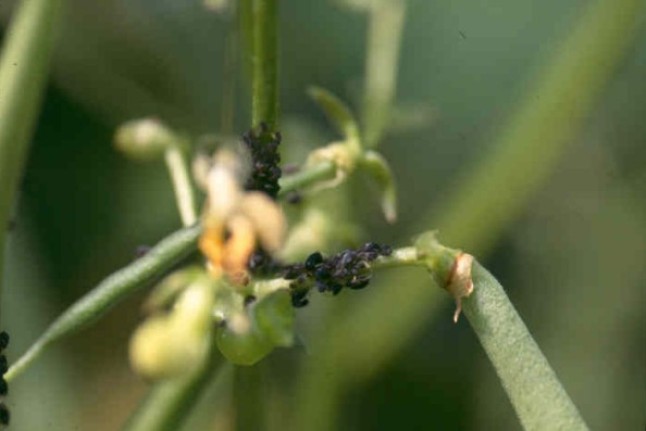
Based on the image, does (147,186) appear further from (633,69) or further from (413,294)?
(633,69)

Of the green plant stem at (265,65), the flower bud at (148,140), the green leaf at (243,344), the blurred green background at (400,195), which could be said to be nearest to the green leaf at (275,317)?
the green leaf at (243,344)

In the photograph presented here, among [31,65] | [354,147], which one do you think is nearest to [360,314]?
[354,147]

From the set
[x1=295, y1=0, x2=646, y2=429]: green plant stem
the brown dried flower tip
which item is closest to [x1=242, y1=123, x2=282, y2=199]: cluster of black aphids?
the brown dried flower tip

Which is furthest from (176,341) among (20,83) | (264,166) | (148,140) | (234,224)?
(148,140)

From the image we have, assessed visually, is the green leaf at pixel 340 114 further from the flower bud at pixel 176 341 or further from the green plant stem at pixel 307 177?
the flower bud at pixel 176 341

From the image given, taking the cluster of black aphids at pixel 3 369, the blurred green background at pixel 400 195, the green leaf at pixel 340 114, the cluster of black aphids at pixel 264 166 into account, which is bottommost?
the blurred green background at pixel 400 195

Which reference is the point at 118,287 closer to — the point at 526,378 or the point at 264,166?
the point at 264,166
